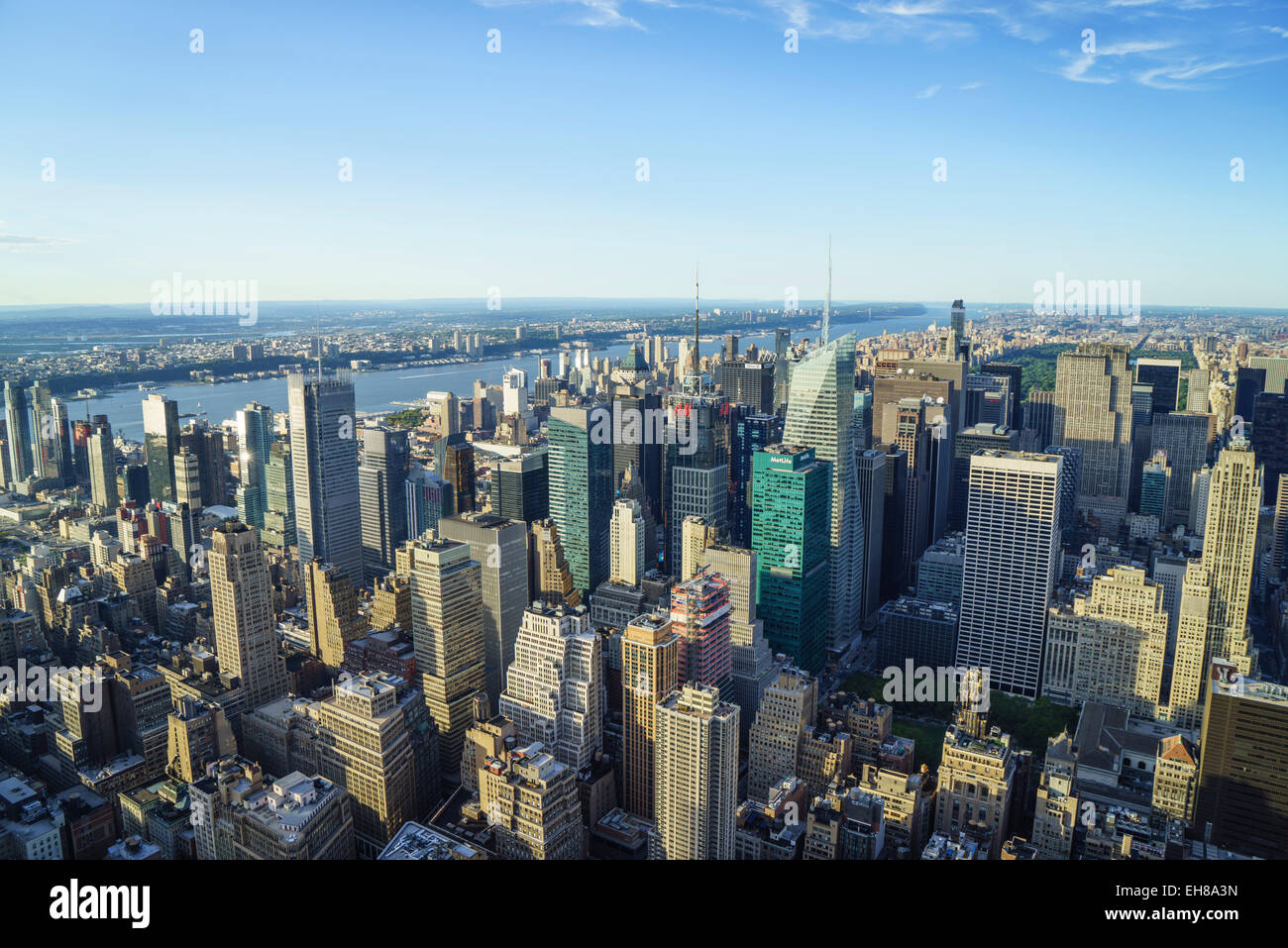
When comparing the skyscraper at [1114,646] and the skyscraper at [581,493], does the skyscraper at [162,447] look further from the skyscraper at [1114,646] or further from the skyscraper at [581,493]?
the skyscraper at [1114,646]

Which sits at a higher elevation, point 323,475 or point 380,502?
point 323,475

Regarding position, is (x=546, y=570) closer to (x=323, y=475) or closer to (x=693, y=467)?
(x=693, y=467)

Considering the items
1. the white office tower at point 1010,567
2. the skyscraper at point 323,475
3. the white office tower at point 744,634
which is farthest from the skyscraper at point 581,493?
the white office tower at point 1010,567

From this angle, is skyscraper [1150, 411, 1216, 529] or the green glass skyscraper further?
skyscraper [1150, 411, 1216, 529]

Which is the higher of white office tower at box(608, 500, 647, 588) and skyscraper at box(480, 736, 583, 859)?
white office tower at box(608, 500, 647, 588)

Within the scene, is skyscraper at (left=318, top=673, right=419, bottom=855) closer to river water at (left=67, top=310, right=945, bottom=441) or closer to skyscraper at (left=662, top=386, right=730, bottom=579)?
skyscraper at (left=662, top=386, right=730, bottom=579)

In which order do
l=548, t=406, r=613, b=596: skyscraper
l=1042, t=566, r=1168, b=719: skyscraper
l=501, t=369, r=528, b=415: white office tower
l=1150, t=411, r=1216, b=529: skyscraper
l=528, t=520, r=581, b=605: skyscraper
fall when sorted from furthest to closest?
l=501, t=369, r=528, b=415: white office tower < l=1150, t=411, r=1216, b=529: skyscraper < l=548, t=406, r=613, b=596: skyscraper < l=528, t=520, r=581, b=605: skyscraper < l=1042, t=566, r=1168, b=719: skyscraper

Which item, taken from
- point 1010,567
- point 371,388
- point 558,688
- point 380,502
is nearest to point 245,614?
point 558,688

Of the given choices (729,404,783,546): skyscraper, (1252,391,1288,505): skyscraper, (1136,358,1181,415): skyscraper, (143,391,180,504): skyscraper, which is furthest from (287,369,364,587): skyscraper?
(1136,358,1181,415): skyscraper
